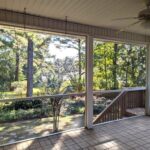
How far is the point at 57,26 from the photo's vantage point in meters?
3.80

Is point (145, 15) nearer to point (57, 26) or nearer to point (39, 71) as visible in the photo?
point (57, 26)

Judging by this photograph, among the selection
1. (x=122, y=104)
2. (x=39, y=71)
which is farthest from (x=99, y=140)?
(x=122, y=104)

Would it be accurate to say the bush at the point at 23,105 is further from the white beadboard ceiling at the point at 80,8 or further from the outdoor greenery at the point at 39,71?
the white beadboard ceiling at the point at 80,8

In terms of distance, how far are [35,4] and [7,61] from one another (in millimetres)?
1431

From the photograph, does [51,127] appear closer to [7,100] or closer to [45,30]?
[7,100]

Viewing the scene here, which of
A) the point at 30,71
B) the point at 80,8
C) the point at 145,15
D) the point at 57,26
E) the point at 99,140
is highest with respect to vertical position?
the point at 80,8

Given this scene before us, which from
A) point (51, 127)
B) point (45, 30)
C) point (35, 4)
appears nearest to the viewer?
point (35, 4)

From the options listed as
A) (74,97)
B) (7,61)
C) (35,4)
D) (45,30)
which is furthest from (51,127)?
(35,4)

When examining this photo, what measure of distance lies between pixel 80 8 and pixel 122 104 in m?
3.36

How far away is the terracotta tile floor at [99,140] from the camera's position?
128 inches

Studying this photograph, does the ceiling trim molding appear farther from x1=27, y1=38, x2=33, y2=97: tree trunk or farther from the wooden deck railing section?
the wooden deck railing section

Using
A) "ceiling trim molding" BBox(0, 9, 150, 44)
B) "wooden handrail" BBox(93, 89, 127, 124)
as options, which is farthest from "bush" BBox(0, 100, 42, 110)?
"wooden handrail" BBox(93, 89, 127, 124)

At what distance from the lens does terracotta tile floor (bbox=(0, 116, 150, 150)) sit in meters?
3.26

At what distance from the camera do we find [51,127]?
158 inches
